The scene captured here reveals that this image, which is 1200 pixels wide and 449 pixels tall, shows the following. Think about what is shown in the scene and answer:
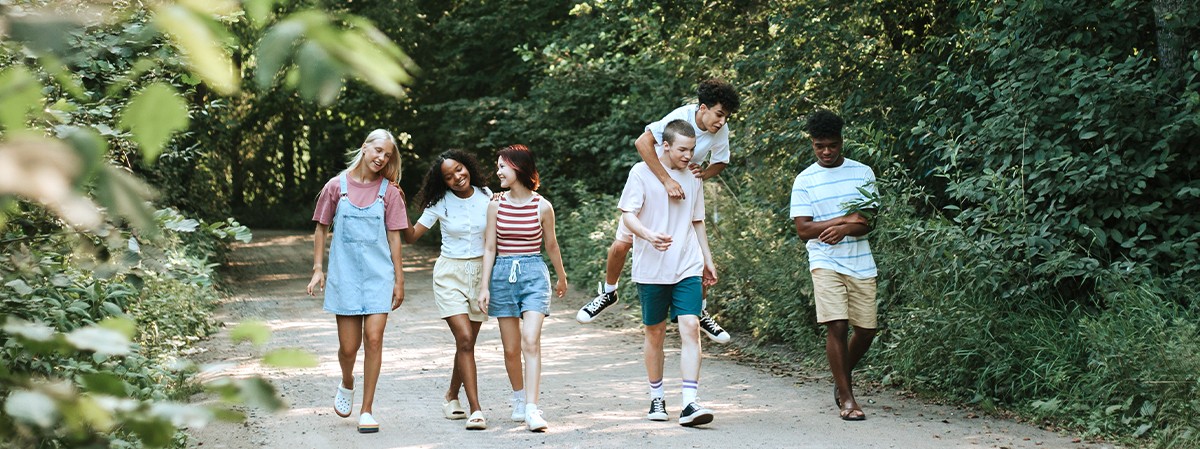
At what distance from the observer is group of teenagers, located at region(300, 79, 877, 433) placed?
24.1 ft

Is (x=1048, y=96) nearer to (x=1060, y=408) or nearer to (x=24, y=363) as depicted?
(x=1060, y=408)

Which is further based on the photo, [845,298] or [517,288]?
[845,298]

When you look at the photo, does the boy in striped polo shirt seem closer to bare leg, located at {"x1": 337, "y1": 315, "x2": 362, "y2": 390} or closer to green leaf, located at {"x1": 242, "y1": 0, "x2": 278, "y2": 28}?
bare leg, located at {"x1": 337, "y1": 315, "x2": 362, "y2": 390}

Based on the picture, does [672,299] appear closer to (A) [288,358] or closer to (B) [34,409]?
(A) [288,358]

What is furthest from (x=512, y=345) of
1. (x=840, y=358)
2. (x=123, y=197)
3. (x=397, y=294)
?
(x=123, y=197)

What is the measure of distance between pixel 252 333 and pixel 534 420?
5524mm

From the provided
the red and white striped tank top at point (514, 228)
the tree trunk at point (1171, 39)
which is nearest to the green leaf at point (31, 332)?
the red and white striped tank top at point (514, 228)

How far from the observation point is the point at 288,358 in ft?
5.69

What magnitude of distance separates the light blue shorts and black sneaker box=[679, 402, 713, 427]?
1.10 metres

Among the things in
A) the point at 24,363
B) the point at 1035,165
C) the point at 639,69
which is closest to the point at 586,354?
the point at 1035,165

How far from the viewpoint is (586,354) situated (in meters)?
11.3

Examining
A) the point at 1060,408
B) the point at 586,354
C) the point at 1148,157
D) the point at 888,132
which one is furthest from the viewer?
the point at 586,354

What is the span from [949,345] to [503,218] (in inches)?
125

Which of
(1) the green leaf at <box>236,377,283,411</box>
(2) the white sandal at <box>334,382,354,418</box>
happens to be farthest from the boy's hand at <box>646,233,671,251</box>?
(1) the green leaf at <box>236,377,283,411</box>
